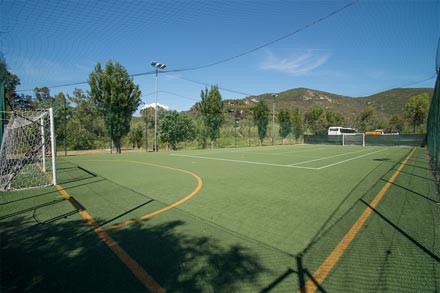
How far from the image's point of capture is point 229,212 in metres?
4.10

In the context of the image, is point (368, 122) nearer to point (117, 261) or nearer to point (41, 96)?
point (41, 96)

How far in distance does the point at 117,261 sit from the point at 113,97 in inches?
705

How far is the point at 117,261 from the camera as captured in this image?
252 centimetres

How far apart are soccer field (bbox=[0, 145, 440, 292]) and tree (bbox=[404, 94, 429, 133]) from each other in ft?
153

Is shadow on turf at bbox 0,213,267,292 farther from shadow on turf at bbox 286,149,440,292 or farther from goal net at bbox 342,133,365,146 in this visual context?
goal net at bbox 342,133,365,146

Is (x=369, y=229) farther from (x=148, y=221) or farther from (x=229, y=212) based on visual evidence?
(x=148, y=221)

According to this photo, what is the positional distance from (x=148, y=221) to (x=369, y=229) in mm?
3423

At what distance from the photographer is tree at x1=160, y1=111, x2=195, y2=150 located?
22.4m

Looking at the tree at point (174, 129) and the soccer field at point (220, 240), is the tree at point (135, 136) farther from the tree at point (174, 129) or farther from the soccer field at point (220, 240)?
the soccer field at point (220, 240)

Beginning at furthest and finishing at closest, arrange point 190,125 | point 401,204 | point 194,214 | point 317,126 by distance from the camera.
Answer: point 317,126 → point 190,125 → point 401,204 → point 194,214

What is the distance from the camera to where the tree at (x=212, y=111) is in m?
24.5

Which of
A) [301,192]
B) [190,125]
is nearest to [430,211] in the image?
[301,192]

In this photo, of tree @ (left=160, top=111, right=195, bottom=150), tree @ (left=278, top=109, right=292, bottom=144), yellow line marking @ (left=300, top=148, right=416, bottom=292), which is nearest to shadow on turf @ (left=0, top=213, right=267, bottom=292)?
yellow line marking @ (left=300, top=148, right=416, bottom=292)

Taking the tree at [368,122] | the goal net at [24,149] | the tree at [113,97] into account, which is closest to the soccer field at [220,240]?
the goal net at [24,149]
